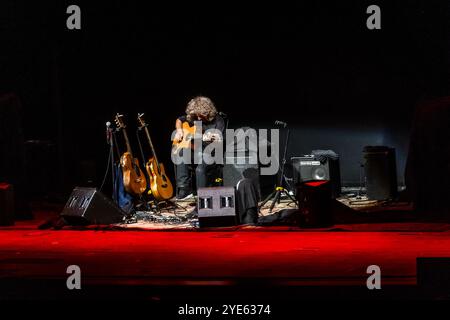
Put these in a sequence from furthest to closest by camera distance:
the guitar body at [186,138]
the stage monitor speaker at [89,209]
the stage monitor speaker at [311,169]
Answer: the stage monitor speaker at [311,169] < the guitar body at [186,138] < the stage monitor speaker at [89,209]

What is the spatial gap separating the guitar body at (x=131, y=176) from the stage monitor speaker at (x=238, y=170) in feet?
4.03

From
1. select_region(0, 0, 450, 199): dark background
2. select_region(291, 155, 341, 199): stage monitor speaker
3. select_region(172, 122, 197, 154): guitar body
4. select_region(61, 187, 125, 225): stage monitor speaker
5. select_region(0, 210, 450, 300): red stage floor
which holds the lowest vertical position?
select_region(0, 210, 450, 300): red stage floor

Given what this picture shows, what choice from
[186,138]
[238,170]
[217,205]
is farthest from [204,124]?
[217,205]

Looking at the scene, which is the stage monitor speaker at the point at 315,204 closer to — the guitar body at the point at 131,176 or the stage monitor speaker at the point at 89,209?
the stage monitor speaker at the point at 89,209

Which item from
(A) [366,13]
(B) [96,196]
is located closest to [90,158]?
(B) [96,196]

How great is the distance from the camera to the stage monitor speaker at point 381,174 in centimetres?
895

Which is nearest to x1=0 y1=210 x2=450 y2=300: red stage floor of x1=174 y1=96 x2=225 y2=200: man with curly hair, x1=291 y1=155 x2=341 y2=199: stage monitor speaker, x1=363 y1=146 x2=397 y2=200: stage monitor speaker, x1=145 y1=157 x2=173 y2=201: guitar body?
x1=145 y1=157 x2=173 y2=201: guitar body

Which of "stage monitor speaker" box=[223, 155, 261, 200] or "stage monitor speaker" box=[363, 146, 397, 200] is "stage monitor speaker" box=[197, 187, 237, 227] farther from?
"stage monitor speaker" box=[363, 146, 397, 200]

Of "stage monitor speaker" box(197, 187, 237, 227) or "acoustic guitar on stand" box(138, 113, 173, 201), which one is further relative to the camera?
"acoustic guitar on stand" box(138, 113, 173, 201)

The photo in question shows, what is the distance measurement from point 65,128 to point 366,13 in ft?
16.2

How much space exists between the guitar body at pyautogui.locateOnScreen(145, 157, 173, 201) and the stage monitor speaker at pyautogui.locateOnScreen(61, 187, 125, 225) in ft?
3.70

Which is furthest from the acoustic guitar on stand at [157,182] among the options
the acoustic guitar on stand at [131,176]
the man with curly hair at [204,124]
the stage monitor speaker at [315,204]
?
the stage monitor speaker at [315,204]

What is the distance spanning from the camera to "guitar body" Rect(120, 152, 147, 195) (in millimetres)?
8047
